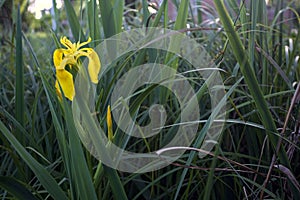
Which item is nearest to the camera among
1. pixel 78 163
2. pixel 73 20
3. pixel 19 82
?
pixel 78 163

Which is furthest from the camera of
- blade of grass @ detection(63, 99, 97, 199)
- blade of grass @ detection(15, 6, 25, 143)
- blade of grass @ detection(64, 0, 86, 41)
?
blade of grass @ detection(64, 0, 86, 41)

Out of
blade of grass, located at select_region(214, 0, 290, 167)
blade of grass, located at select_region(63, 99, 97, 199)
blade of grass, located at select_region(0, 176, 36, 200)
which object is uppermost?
blade of grass, located at select_region(214, 0, 290, 167)

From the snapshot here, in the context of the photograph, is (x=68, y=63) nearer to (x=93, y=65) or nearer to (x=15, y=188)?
(x=93, y=65)

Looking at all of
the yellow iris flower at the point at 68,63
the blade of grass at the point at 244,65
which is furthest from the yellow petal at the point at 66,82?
the blade of grass at the point at 244,65

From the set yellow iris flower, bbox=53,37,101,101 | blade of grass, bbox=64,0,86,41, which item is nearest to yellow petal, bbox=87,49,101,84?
yellow iris flower, bbox=53,37,101,101

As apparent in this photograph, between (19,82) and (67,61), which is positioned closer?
(67,61)

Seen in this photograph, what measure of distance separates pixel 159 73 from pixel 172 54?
0.23 feet

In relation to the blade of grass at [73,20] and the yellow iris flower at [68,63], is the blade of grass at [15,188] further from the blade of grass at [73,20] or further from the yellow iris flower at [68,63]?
the blade of grass at [73,20]

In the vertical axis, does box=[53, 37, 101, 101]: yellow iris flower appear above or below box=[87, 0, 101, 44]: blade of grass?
below

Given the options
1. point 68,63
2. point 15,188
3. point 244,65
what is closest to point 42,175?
point 15,188

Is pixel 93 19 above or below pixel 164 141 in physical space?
above

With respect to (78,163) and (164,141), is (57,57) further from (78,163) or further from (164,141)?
(164,141)

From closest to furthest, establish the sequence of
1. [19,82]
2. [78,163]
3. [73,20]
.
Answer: [78,163] → [19,82] → [73,20]

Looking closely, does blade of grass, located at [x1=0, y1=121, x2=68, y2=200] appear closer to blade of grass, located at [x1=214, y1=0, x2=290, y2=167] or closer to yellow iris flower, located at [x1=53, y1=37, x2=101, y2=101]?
yellow iris flower, located at [x1=53, y1=37, x2=101, y2=101]
